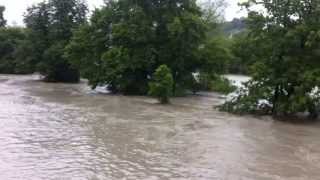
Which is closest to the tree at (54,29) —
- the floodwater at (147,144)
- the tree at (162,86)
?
the tree at (162,86)

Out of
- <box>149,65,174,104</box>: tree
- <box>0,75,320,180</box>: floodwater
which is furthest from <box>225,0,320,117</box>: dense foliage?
<box>149,65,174,104</box>: tree

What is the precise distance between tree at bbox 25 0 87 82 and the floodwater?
2131cm

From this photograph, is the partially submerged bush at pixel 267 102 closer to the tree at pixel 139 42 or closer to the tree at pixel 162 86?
the tree at pixel 162 86

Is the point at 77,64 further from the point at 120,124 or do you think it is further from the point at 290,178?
the point at 290,178

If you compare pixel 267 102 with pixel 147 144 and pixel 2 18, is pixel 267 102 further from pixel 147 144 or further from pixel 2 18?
pixel 2 18

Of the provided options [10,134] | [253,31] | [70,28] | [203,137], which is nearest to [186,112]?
[253,31]

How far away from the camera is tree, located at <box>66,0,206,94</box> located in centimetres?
3466

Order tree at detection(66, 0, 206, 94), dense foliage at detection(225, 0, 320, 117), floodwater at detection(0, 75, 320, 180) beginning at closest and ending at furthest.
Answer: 1. floodwater at detection(0, 75, 320, 180)
2. dense foliage at detection(225, 0, 320, 117)
3. tree at detection(66, 0, 206, 94)

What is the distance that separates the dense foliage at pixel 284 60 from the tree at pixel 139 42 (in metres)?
9.09

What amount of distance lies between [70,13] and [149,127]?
30.9 meters

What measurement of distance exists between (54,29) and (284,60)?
28.3 m

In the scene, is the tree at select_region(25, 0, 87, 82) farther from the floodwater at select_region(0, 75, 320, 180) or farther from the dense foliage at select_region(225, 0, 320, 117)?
the dense foliage at select_region(225, 0, 320, 117)

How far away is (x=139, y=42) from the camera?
3531cm

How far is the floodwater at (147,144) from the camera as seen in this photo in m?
12.9
